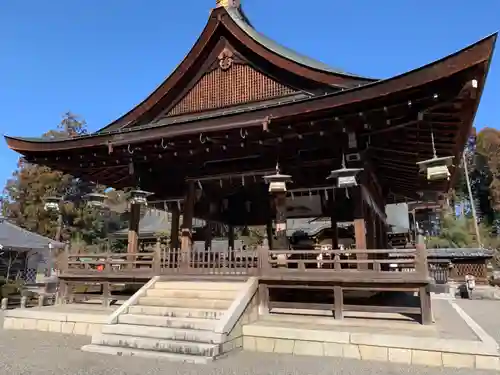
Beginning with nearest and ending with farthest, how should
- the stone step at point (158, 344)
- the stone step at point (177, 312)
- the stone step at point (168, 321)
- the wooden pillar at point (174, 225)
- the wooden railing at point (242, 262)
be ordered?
the stone step at point (158, 344)
the stone step at point (168, 321)
the stone step at point (177, 312)
the wooden railing at point (242, 262)
the wooden pillar at point (174, 225)

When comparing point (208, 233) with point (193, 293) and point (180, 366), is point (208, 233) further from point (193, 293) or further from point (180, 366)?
point (180, 366)

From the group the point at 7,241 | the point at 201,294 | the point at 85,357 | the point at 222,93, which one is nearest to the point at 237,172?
the point at 222,93

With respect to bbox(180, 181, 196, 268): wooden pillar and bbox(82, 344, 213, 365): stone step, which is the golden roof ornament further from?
bbox(82, 344, 213, 365): stone step

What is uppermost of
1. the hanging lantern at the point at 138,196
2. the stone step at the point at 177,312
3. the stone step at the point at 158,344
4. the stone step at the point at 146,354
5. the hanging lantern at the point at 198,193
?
the hanging lantern at the point at 198,193

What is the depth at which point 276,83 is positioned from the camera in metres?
11.3

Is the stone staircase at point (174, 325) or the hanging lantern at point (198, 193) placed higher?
the hanging lantern at point (198, 193)

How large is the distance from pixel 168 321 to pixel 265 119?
508 centimetres

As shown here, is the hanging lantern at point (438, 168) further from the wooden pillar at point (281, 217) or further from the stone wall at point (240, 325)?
the stone wall at point (240, 325)

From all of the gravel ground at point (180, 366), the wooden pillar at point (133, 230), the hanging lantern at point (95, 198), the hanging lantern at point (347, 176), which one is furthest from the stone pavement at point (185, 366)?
the hanging lantern at point (95, 198)

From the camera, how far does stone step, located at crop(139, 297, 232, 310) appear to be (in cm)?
873

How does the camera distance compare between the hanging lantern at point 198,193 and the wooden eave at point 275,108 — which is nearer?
the wooden eave at point 275,108

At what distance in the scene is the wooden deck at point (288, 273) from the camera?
811cm

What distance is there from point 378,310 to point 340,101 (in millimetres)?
4701

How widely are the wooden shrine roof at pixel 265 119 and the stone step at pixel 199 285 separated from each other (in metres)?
3.36
